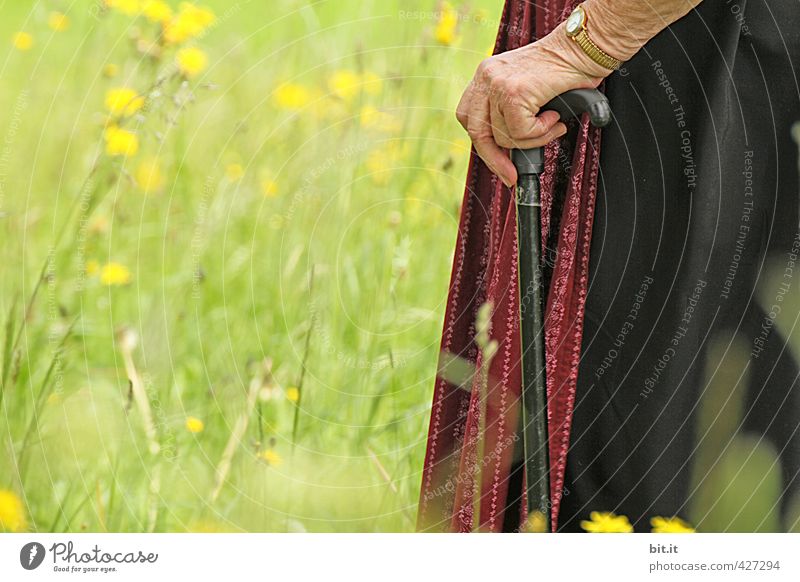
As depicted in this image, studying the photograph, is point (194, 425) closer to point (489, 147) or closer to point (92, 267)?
point (92, 267)

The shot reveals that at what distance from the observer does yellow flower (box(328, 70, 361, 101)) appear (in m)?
0.98

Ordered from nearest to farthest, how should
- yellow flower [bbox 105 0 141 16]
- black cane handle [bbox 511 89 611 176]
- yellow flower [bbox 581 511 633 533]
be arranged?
black cane handle [bbox 511 89 611 176] < yellow flower [bbox 581 511 633 533] < yellow flower [bbox 105 0 141 16]

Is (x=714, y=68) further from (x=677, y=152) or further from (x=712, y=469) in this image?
(x=712, y=469)

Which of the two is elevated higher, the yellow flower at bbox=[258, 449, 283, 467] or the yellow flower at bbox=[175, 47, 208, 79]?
the yellow flower at bbox=[175, 47, 208, 79]

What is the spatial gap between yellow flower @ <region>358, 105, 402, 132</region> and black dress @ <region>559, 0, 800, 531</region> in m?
0.33

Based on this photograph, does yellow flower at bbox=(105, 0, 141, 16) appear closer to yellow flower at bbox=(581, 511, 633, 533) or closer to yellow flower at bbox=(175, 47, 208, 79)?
Answer: yellow flower at bbox=(175, 47, 208, 79)

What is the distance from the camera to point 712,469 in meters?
0.77

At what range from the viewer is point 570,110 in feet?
2.18

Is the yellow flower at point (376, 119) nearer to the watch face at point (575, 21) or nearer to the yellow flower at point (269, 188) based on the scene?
the yellow flower at point (269, 188)

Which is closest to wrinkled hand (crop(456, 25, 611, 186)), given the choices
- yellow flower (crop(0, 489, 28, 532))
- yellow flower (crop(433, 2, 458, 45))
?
yellow flower (crop(433, 2, 458, 45))

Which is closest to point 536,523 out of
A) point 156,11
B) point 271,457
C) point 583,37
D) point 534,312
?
point 534,312

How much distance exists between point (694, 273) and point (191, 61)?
0.54 metres

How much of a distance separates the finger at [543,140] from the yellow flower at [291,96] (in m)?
0.36

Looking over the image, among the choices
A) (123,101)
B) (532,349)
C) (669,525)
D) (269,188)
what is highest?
(123,101)
